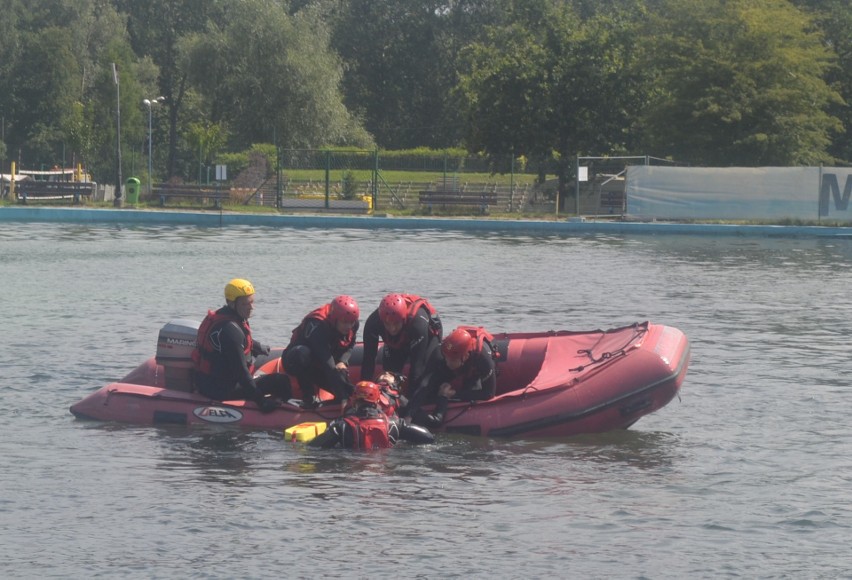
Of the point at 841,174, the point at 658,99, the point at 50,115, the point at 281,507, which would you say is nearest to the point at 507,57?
the point at 658,99

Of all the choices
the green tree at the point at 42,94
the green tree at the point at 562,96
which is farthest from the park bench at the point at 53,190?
the green tree at the point at 42,94

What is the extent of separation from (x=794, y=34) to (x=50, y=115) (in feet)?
132

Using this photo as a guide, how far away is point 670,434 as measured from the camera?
40.5ft

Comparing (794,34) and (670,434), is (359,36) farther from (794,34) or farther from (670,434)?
(670,434)

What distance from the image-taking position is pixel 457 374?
1169cm

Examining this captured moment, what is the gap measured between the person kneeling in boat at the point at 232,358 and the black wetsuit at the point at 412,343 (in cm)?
83

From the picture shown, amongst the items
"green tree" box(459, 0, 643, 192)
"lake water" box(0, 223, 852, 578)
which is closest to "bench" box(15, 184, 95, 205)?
"green tree" box(459, 0, 643, 192)

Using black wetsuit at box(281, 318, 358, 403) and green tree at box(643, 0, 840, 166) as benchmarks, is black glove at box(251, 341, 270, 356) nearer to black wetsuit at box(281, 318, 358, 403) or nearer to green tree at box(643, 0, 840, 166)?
black wetsuit at box(281, 318, 358, 403)

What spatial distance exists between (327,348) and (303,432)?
751 millimetres

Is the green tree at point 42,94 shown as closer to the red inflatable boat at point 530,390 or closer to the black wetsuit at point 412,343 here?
the red inflatable boat at point 530,390

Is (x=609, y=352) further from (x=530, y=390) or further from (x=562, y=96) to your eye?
(x=562, y=96)

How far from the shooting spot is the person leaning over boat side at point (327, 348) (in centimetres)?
1163

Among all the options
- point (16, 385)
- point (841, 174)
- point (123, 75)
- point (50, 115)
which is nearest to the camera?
point (16, 385)

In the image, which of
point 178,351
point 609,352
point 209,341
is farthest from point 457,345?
point 178,351
